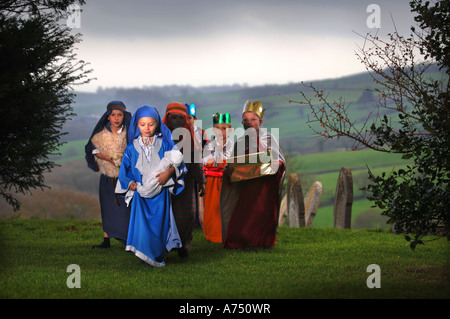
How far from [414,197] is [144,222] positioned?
3.69m

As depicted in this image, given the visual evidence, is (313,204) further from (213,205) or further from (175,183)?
(175,183)

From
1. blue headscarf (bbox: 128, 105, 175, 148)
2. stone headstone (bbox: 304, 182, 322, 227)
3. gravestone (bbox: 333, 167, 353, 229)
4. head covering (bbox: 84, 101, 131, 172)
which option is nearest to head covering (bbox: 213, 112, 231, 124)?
head covering (bbox: 84, 101, 131, 172)

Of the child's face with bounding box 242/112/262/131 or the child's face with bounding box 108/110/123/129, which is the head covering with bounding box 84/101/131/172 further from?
the child's face with bounding box 242/112/262/131

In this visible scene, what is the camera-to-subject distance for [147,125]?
898 centimetres

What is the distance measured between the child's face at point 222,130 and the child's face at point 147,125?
10.2ft

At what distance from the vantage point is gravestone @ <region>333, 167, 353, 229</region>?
553 inches

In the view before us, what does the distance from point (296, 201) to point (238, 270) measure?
5.65 meters

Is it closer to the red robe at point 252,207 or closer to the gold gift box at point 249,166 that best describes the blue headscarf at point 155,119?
the gold gift box at point 249,166

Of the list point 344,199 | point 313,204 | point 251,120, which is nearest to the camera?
point 251,120

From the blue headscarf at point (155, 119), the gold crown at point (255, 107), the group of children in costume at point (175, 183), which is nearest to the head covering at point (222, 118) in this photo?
the group of children in costume at point (175, 183)

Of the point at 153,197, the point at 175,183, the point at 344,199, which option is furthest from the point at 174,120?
the point at 344,199

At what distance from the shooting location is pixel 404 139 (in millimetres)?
7883
